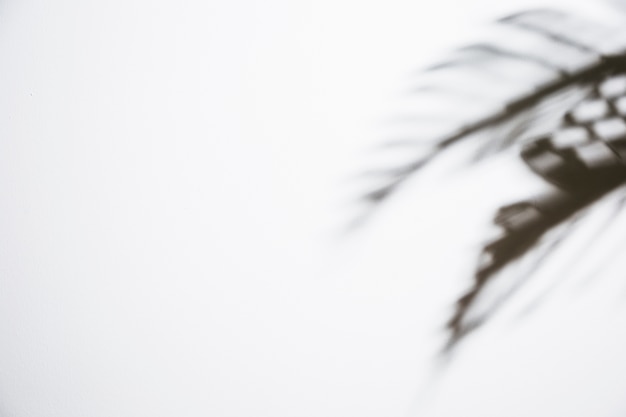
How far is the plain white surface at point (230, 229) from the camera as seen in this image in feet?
1.49

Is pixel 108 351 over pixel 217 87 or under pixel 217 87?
under

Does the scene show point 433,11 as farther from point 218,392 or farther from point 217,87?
point 218,392

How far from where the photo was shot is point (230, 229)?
1.57ft

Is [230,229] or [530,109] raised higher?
[230,229]

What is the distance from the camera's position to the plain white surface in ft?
1.49

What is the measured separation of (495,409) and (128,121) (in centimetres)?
60

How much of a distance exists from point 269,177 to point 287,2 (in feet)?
0.67

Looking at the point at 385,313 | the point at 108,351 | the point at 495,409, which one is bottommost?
the point at 495,409

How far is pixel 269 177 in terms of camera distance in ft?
1.54

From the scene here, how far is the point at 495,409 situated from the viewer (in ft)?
1.68

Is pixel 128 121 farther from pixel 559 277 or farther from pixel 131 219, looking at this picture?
pixel 559 277

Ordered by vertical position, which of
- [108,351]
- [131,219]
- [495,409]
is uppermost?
[131,219]

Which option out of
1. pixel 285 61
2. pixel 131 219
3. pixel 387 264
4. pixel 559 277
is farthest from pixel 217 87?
pixel 559 277

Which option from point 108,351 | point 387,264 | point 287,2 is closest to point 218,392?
point 108,351
